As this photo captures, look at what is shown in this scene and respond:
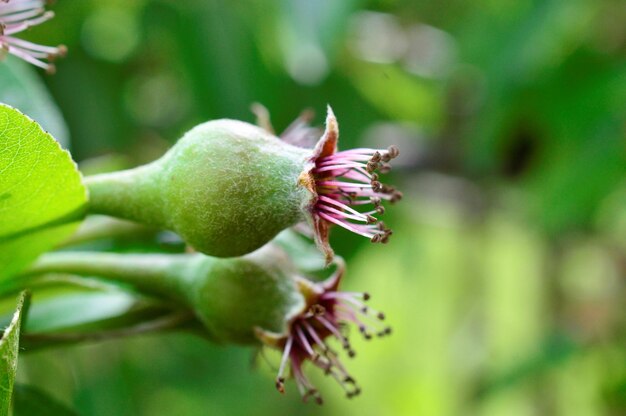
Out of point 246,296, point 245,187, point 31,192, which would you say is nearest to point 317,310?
point 246,296

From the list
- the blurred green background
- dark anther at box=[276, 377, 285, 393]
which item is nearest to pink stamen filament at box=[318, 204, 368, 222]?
dark anther at box=[276, 377, 285, 393]

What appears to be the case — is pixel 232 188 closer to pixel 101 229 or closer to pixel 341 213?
pixel 341 213

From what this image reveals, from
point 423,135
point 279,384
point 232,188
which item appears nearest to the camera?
point 232,188

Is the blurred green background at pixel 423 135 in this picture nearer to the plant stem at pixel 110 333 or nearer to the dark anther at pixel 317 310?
the plant stem at pixel 110 333

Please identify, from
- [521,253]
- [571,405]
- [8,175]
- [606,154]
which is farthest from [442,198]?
[8,175]

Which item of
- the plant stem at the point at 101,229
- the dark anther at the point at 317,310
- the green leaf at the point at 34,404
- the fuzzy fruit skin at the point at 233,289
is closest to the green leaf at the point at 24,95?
the plant stem at the point at 101,229

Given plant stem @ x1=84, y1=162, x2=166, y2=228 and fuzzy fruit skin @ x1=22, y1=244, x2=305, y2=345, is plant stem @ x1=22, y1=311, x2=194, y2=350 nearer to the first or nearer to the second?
fuzzy fruit skin @ x1=22, y1=244, x2=305, y2=345
